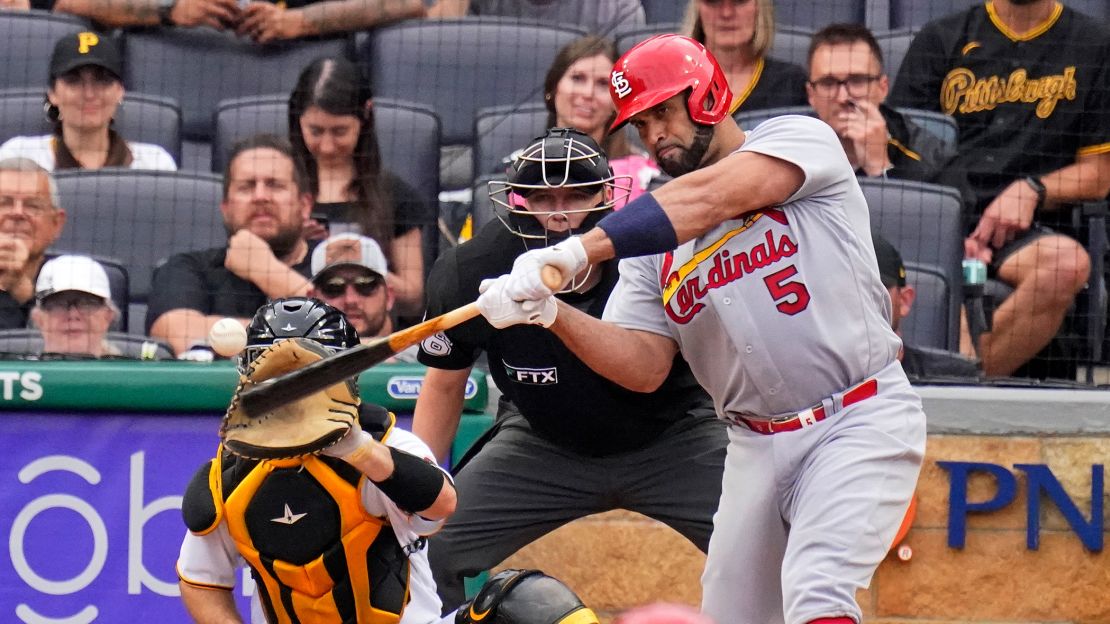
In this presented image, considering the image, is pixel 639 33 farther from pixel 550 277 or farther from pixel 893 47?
pixel 550 277

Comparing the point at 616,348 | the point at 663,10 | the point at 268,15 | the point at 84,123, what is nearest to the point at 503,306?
the point at 616,348

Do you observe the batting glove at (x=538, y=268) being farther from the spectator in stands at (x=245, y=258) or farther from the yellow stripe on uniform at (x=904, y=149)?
the yellow stripe on uniform at (x=904, y=149)

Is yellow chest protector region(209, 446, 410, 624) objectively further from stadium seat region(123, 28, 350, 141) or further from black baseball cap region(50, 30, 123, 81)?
stadium seat region(123, 28, 350, 141)

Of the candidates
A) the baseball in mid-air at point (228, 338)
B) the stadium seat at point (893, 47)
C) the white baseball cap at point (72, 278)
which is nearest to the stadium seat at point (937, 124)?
the stadium seat at point (893, 47)

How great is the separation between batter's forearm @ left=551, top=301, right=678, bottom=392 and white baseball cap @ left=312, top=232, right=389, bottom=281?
5.32 ft

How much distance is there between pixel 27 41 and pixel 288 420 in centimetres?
390

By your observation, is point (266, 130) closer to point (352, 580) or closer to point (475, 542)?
point (475, 542)

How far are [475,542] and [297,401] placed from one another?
1.48 m

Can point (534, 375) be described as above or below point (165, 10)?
below

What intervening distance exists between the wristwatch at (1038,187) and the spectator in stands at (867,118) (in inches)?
8.7

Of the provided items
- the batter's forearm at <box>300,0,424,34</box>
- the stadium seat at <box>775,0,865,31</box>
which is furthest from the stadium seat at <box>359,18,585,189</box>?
the stadium seat at <box>775,0,865,31</box>

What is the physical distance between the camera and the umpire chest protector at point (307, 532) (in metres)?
2.82

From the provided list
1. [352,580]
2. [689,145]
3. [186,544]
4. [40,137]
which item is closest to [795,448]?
[689,145]

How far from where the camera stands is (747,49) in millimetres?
5141
